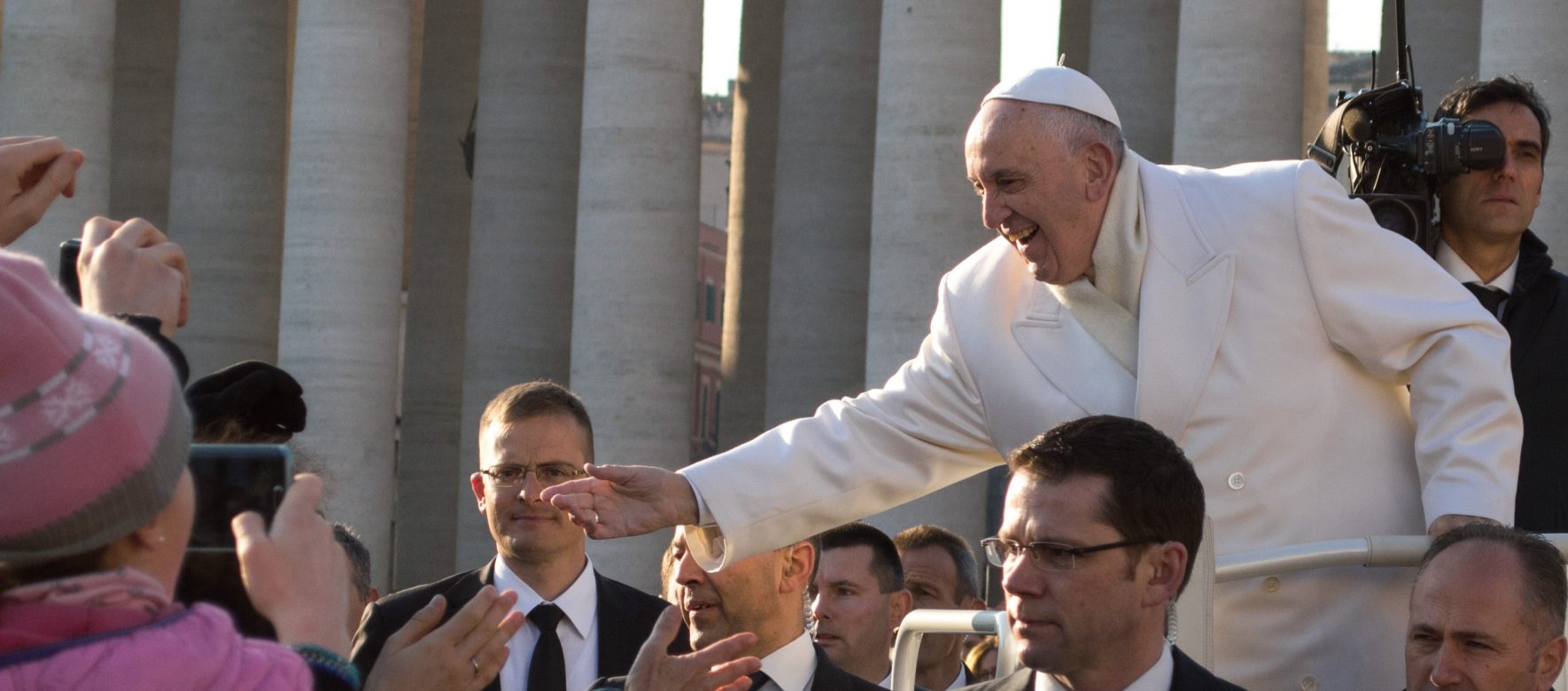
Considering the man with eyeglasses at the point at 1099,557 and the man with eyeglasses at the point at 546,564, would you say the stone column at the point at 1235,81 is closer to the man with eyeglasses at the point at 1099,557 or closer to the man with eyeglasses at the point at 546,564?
the man with eyeglasses at the point at 546,564

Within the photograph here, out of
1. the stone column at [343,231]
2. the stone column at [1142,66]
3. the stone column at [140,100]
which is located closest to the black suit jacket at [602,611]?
the stone column at [343,231]

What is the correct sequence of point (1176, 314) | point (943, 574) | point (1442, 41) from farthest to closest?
point (1442, 41) → point (943, 574) → point (1176, 314)

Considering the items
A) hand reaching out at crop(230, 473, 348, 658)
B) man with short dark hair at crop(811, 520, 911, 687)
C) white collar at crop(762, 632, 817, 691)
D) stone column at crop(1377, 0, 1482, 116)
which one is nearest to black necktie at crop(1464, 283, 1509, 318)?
white collar at crop(762, 632, 817, 691)

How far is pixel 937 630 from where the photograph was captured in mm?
8172

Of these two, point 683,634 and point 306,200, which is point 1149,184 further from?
point 306,200

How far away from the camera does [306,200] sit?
146 ft

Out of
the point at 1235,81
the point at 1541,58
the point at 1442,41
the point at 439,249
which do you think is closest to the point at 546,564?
the point at 1541,58

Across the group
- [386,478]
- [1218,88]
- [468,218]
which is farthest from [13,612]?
[468,218]

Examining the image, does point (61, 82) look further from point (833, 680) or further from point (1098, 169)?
point (1098, 169)

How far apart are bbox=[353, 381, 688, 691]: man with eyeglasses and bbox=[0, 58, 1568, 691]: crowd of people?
0.05 ft

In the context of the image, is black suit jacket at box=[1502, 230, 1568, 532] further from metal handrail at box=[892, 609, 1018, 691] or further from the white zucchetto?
metal handrail at box=[892, 609, 1018, 691]

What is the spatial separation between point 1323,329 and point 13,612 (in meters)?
5.98

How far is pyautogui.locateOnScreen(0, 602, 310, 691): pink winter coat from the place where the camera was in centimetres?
402

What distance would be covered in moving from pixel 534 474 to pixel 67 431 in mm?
6160
